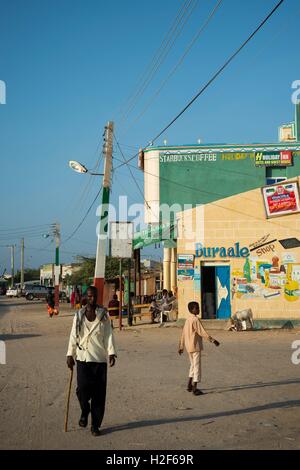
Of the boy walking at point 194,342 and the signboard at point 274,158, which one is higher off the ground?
the signboard at point 274,158

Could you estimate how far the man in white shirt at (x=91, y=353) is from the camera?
719 centimetres

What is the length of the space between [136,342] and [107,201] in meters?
5.09

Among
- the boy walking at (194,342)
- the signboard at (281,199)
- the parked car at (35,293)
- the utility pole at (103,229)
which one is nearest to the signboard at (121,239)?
the utility pole at (103,229)

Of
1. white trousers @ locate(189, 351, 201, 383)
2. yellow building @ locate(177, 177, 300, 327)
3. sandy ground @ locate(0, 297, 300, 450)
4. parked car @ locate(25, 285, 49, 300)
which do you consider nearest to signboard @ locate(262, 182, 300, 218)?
yellow building @ locate(177, 177, 300, 327)

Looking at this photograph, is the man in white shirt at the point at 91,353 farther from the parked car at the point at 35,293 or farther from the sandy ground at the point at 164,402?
the parked car at the point at 35,293

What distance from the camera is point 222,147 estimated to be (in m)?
38.9

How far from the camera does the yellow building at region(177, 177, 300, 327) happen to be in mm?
21266

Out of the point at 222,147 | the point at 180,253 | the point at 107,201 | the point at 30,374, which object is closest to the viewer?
the point at 30,374

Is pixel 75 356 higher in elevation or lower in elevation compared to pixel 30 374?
higher

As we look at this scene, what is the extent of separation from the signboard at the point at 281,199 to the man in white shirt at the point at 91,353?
15.0 m

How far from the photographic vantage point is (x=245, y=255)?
21594 mm

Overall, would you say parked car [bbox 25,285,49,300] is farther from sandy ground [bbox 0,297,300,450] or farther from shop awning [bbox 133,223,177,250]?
sandy ground [bbox 0,297,300,450]
